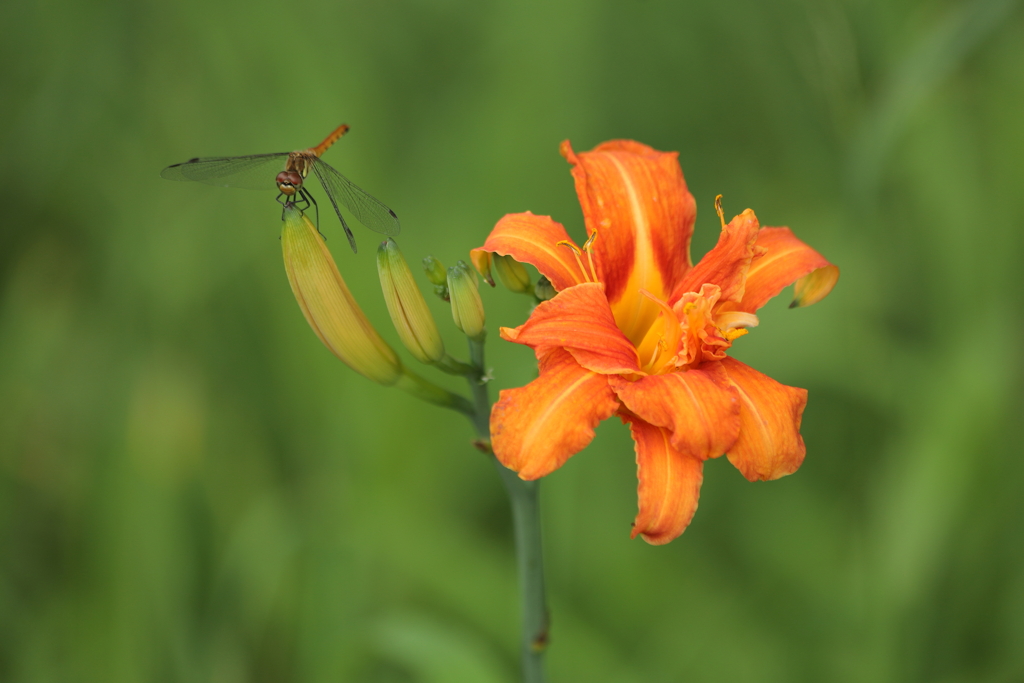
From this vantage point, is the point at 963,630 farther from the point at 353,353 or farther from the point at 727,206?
the point at 353,353

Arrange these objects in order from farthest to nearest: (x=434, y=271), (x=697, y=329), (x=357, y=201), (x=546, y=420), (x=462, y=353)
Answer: (x=462, y=353) < (x=357, y=201) < (x=434, y=271) < (x=697, y=329) < (x=546, y=420)

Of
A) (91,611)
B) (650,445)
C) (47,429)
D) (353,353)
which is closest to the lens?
(650,445)

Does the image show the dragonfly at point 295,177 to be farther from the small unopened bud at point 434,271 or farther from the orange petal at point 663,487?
the orange petal at point 663,487

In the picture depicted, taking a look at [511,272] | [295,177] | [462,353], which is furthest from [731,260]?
[462,353]

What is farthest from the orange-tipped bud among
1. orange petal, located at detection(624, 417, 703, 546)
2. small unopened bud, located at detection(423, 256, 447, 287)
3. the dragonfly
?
orange petal, located at detection(624, 417, 703, 546)

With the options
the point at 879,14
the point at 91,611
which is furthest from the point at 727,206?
the point at 91,611

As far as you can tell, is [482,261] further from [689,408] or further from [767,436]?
[767,436]

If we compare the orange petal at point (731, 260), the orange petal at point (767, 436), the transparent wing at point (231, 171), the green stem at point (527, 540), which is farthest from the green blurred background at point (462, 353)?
the orange petal at point (731, 260)
